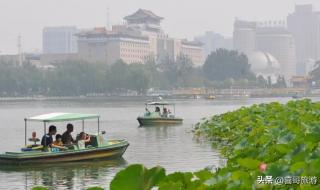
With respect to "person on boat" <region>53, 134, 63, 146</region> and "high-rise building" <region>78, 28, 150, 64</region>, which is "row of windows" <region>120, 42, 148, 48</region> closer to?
"high-rise building" <region>78, 28, 150, 64</region>

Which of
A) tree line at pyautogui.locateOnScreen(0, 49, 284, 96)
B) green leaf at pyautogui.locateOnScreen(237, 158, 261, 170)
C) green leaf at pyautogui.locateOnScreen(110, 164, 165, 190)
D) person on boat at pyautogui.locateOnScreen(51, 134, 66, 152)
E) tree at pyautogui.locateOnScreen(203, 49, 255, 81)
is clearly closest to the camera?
green leaf at pyautogui.locateOnScreen(110, 164, 165, 190)

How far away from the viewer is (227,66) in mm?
161000

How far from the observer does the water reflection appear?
1789 cm

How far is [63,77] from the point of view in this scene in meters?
136

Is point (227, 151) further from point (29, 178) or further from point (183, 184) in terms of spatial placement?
point (183, 184)

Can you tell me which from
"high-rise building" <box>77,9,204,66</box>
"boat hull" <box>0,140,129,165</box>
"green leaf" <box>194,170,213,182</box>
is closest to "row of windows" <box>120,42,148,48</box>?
"high-rise building" <box>77,9,204,66</box>

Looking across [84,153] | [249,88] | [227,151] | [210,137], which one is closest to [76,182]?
[84,153]

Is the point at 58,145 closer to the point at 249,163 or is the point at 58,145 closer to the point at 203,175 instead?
the point at 203,175

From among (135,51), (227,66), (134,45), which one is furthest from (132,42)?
(227,66)

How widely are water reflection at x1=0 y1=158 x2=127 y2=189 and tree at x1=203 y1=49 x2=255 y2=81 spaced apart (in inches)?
5498

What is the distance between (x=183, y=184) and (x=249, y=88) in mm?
146106

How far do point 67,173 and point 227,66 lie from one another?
14249 cm

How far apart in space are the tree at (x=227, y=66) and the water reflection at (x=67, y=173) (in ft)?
458

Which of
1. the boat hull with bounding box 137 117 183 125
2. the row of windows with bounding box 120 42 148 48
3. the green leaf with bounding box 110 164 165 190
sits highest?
the row of windows with bounding box 120 42 148 48
